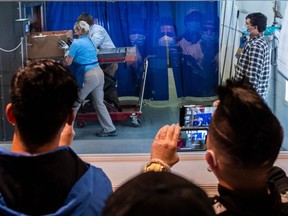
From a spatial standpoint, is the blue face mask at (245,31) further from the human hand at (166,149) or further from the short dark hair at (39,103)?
the short dark hair at (39,103)

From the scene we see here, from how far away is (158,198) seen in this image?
27.7 inches

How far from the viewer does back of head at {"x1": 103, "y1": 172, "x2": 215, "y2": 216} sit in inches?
27.4

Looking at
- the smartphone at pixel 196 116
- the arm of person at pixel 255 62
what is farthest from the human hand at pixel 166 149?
the arm of person at pixel 255 62

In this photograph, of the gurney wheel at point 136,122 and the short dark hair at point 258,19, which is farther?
the gurney wheel at point 136,122

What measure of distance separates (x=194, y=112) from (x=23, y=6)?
1.31 m

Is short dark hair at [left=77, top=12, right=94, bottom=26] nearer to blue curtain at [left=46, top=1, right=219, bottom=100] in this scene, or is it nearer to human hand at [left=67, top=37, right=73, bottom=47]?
blue curtain at [left=46, top=1, right=219, bottom=100]

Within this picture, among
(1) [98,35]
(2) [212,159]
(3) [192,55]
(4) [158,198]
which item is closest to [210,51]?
(3) [192,55]

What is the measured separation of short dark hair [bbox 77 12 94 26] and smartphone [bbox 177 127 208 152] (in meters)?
0.99

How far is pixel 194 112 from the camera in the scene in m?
2.96

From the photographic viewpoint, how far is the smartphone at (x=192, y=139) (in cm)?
295

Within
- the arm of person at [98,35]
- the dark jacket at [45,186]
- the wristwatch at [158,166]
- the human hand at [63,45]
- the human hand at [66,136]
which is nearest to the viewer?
the dark jacket at [45,186]

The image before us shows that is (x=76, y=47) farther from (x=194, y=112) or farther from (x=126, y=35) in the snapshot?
(x=194, y=112)

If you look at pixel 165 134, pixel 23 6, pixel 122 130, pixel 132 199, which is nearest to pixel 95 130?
pixel 122 130

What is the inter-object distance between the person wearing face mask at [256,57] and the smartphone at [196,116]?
502 mm
